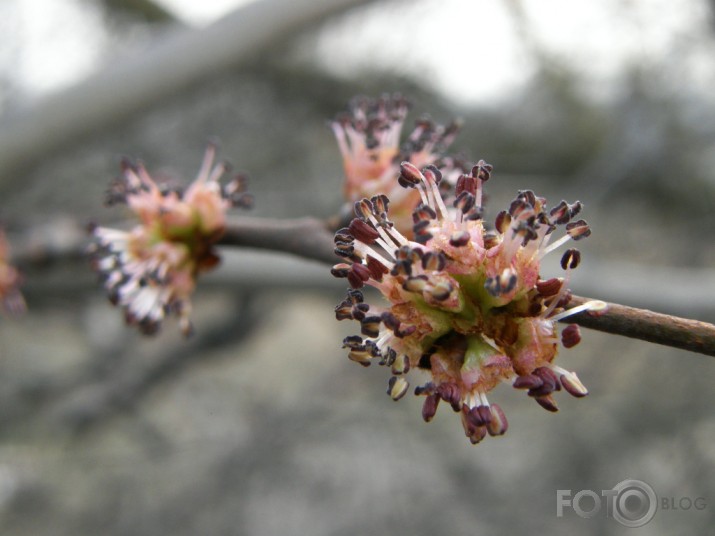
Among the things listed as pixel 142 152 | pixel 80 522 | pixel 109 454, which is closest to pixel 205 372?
pixel 109 454

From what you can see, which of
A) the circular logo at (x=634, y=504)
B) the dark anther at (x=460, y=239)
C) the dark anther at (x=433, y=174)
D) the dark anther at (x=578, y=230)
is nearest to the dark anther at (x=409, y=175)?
the dark anther at (x=433, y=174)

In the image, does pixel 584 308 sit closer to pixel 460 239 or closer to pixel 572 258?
pixel 572 258

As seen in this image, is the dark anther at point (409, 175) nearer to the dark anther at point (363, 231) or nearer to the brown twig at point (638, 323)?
the dark anther at point (363, 231)

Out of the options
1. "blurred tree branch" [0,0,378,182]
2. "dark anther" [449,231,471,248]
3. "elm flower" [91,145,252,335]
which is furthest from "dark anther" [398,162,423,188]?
"blurred tree branch" [0,0,378,182]

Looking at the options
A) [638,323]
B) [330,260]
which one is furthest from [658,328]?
[330,260]

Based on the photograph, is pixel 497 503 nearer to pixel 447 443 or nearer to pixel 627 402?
pixel 447 443

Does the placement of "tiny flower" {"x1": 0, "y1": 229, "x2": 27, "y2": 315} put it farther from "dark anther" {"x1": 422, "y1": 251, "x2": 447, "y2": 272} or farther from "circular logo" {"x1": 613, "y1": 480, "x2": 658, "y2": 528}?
"circular logo" {"x1": 613, "y1": 480, "x2": 658, "y2": 528}
